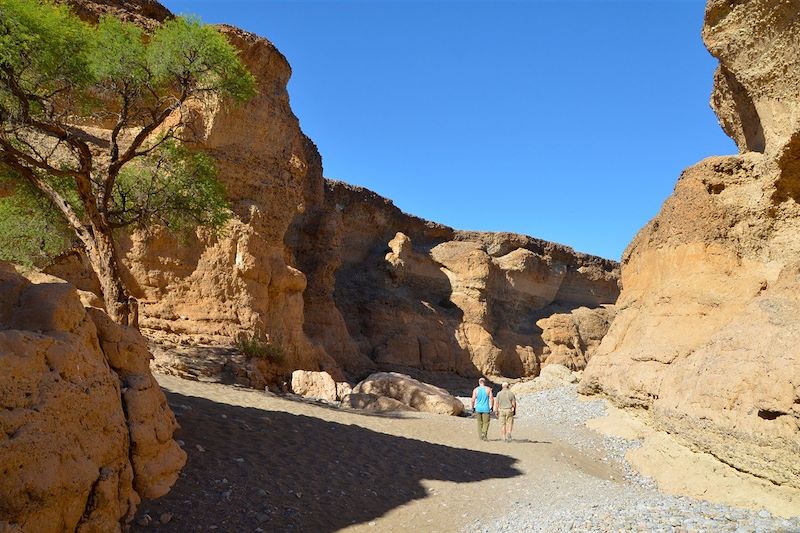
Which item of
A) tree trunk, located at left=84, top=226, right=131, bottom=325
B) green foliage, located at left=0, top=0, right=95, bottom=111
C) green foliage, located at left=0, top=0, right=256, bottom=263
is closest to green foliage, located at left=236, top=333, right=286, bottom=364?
green foliage, located at left=0, top=0, right=256, bottom=263

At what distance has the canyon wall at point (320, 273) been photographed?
16062 millimetres

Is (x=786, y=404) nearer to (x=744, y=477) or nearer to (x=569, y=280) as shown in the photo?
(x=744, y=477)

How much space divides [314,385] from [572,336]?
25152 mm

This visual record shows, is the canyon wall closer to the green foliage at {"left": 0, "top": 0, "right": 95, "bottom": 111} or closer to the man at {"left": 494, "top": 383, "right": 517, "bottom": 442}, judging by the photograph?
the green foliage at {"left": 0, "top": 0, "right": 95, "bottom": 111}

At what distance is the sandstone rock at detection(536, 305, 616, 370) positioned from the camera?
118 feet

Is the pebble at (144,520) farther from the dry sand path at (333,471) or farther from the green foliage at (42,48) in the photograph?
the green foliage at (42,48)

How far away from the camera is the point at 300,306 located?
762 inches

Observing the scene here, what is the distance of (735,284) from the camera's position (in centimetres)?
1108

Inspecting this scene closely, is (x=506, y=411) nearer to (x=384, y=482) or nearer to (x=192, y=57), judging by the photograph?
(x=384, y=482)

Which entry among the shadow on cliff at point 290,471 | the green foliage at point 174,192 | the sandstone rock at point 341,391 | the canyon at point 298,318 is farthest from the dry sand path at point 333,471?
the sandstone rock at point 341,391

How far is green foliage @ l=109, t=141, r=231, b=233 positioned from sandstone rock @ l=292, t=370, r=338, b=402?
6.31 meters

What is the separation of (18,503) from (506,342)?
33.0m

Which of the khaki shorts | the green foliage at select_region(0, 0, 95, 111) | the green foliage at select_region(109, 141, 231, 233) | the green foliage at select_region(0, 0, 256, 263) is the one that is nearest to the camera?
the green foliage at select_region(0, 0, 95, 111)

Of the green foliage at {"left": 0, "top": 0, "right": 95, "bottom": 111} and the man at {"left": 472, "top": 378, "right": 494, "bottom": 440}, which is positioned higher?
the green foliage at {"left": 0, "top": 0, "right": 95, "bottom": 111}
